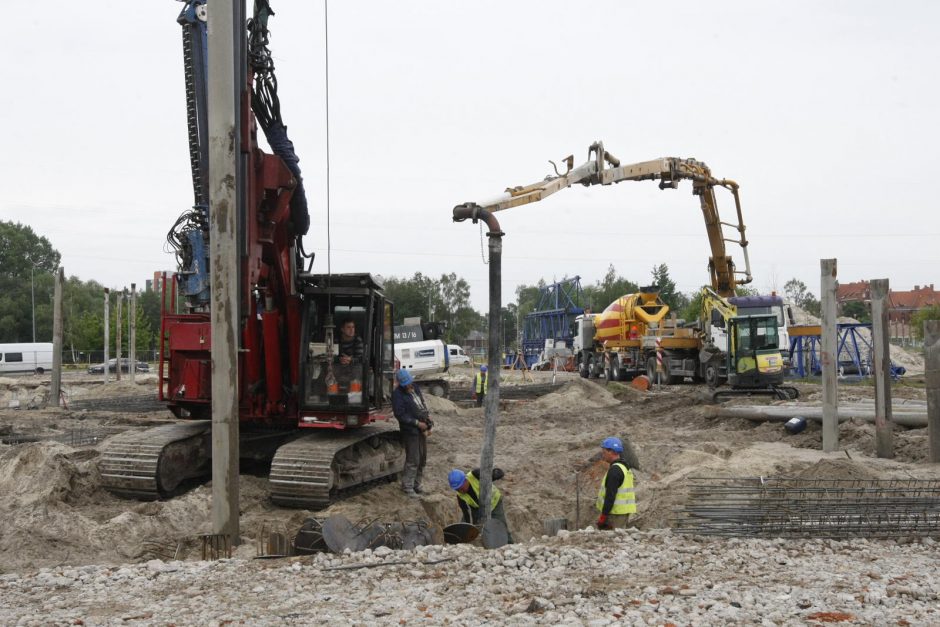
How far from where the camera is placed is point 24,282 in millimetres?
89125

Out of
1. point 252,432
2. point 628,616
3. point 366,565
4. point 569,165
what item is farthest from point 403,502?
point 569,165

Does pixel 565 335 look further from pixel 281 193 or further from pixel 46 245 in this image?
pixel 46 245

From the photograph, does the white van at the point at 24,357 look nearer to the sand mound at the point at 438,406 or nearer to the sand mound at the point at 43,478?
the sand mound at the point at 438,406

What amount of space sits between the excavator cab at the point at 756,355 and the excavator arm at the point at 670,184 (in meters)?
2.07

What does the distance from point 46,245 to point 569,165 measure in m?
92.6

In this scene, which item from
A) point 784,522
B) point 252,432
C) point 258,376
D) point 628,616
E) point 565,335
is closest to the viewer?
point 628,616

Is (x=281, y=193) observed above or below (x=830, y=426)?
above

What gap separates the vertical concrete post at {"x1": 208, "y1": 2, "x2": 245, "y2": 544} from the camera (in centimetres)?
770

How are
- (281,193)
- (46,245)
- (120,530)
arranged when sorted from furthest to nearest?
(46,245)
(281,193)
(120,530)

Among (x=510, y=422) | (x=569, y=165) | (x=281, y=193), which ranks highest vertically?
(x=569, y=165)

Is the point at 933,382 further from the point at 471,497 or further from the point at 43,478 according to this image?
the point at 43,478

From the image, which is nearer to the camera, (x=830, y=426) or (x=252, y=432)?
(x=252, y=432)

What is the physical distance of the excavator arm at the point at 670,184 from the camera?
17406 millimetres

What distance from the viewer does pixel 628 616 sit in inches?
193
